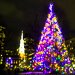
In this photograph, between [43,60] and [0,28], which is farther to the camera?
[0,28]

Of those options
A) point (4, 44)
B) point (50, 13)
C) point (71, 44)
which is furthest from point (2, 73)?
point (71, 44)

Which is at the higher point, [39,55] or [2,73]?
[39,55]

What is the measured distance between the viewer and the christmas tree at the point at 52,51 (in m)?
50.3

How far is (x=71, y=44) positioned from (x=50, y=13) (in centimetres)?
8206

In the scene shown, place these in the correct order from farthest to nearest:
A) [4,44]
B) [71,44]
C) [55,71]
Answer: [71,44] < [4,44] < [55,71]

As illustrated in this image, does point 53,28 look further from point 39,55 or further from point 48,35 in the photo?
point 39,55

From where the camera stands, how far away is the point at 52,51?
50.3 meters

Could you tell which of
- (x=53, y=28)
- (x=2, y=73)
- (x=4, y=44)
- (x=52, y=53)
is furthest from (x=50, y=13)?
(x=4, y=44)

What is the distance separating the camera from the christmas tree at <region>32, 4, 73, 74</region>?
1981 inches

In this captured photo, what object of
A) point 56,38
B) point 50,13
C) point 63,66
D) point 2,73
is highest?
point 50,13

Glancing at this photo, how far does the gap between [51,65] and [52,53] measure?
175cm

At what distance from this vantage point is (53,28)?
51.3 m

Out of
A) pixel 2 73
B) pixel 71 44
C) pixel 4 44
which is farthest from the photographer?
pixel 71 44

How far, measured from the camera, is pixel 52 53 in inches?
1977
